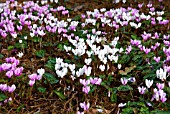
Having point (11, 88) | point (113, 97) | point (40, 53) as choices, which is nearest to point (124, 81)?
point (113, 97)

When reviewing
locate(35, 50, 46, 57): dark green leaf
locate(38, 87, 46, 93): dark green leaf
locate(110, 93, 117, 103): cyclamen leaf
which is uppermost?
locate(35, 50, 46, 57): dark green leaf

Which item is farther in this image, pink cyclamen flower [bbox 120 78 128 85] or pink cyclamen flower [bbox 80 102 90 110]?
pink cyclamen flower [bbox 120 78 128 85]

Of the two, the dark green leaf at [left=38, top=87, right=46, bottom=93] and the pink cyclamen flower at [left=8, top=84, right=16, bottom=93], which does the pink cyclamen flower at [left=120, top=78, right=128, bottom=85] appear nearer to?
the dark green leaf at [left=38, top=87, right=46, bottom=93]

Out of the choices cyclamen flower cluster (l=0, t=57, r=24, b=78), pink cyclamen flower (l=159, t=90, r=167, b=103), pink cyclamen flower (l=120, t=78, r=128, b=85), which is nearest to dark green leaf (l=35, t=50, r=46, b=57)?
cyclamen flower cluster (l=0, t=57, r=24, b=78)

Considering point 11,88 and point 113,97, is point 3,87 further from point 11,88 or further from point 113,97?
point 113,97

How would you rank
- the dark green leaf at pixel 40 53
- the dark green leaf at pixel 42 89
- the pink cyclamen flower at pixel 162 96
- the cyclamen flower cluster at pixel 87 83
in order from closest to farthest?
the pink cyclamen flower at pixel 162 96 → the cyclamen flower cluster at pixel 87 83 → the dark green leaf at pixel 42 89 → the dark green leaf at pixel 40 53

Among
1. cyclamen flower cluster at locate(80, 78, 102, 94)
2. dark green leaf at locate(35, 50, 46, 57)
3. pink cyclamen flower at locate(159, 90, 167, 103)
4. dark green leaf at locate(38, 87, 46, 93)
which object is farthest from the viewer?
dark green leaf at locate(35, 50, 46, 57)

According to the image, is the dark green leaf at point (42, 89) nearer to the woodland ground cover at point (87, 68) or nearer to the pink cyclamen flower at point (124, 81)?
the woodland ground cover at point (87, 68)

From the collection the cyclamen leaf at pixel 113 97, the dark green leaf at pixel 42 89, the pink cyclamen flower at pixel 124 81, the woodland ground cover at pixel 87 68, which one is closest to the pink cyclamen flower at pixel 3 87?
the woodland ground cover at pixel 87 68
